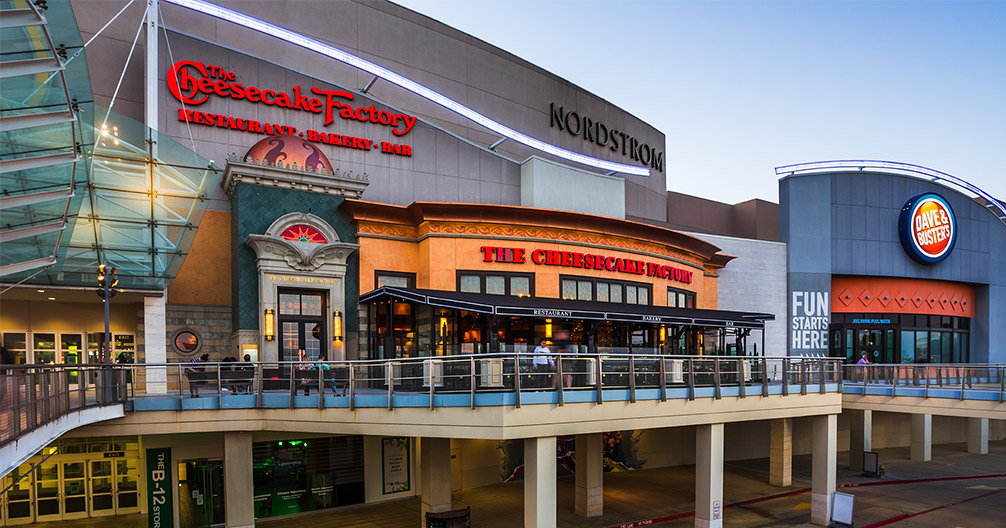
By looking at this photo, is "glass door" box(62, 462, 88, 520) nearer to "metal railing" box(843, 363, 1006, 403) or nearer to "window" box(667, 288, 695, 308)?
"window" box(667, 288, 695, 308)

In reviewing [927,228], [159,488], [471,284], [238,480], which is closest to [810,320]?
[927,228]

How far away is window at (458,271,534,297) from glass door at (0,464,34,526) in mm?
14953

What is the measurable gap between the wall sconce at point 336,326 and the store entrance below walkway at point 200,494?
5.55 metres

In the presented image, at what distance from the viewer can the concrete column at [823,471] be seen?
21328 millimetres

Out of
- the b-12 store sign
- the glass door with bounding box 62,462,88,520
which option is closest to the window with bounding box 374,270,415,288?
the glass door with bounding box 62,462,88,520

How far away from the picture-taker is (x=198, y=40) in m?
24.8

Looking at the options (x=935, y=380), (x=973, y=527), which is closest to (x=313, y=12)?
(x=935, y=380)

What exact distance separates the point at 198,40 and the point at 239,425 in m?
15.9

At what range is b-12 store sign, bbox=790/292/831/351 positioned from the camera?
38594mm

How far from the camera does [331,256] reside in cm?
2353

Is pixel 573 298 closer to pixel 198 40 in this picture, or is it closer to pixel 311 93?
pixel 311 93

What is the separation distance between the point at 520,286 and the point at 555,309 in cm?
541

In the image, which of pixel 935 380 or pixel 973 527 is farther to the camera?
pixel 935 380

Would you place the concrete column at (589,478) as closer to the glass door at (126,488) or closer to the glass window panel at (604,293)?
the glass window panel at (604,293)
